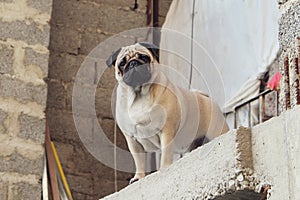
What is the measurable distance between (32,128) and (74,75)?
25.6 inches

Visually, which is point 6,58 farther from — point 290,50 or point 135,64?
point 290,50

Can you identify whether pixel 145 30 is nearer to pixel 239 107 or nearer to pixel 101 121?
pixel 101 121

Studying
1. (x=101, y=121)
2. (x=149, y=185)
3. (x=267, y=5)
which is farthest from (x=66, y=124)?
(x=149, y=185)

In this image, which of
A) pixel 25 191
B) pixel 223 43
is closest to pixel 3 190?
pixel 25 191

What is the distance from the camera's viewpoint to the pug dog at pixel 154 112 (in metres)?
2.56

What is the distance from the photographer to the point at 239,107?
3.70 meters

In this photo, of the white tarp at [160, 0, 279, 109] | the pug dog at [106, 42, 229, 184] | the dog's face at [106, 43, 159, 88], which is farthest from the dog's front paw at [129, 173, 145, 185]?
the white tarp at [160, 0, 279, 109]

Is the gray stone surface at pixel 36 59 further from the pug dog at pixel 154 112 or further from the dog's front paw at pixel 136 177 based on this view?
the dog's front paw at pixel 136 177

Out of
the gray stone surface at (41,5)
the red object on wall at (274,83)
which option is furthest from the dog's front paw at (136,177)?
the gray stone surface at (41,5)

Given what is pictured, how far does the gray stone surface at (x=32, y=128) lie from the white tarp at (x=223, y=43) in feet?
2.45

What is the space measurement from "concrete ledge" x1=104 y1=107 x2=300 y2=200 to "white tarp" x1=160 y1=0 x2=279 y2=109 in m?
1.57

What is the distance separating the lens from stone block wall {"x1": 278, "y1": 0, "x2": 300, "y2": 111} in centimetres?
167

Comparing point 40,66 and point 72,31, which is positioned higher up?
point 72,31

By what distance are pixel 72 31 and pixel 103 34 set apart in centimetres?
17
